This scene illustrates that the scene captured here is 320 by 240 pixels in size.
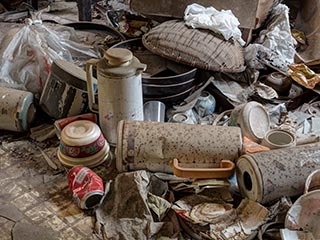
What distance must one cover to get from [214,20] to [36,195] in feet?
4.69

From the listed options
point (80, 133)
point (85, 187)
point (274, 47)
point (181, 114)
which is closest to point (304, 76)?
point (274, 47)

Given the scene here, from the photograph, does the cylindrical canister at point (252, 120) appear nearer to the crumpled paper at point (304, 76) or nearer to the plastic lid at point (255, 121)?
the plastic lid at point (255, 121)

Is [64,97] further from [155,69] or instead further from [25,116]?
[155,69]

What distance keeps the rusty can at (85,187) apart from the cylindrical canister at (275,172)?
0.62 meters

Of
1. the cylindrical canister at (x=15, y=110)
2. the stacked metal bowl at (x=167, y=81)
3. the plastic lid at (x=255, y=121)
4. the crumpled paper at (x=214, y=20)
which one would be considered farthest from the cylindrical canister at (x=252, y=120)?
the cylindrical canister at (x=15, y=110)

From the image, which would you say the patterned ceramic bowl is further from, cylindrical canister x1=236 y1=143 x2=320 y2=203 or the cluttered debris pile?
cylindrical canister x1=236 y1=143 x2=320 y2=203

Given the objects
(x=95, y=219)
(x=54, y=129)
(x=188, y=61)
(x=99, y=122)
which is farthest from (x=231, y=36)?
(x=95, y=219)

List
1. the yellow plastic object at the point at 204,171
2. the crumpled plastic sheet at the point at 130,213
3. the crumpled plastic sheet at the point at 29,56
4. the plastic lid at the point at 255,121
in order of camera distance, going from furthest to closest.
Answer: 1. the crumpled plastic sheet at the point at 29,56
2. the plastic lid at the point at 255,121
3. the yellow plastic object at the point at 204,171
4. the crumpled plastic sheet at the point at 130,213

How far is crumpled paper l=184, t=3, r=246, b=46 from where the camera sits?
2.66 m

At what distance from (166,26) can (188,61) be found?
32 cm

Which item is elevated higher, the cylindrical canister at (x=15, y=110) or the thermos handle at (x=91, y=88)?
the thermos handle at (x=91, y=88)

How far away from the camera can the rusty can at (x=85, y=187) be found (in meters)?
1.94

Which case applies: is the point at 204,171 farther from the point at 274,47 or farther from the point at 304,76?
the point at 274,47

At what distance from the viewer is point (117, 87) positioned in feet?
7.10
